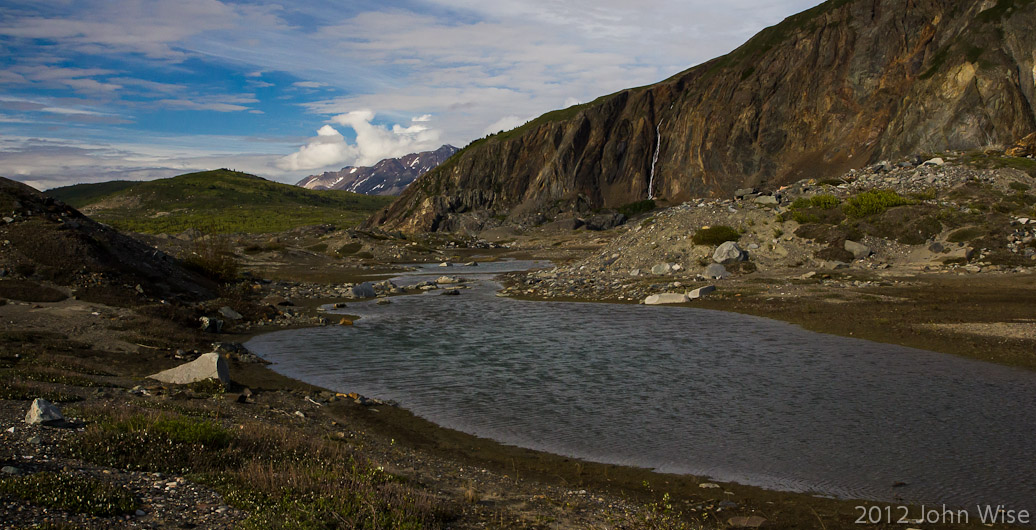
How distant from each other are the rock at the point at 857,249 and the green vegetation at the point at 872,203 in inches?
167

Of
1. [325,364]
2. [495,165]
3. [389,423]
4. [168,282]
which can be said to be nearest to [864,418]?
[389,423]

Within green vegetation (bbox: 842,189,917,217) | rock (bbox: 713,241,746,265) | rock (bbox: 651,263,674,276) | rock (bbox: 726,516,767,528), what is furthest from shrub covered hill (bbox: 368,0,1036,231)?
rock (bbox: 726,516,767,528)

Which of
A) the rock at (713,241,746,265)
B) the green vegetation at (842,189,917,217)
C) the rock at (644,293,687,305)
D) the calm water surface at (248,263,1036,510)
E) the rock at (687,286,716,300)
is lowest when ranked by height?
the calm water surface at (248,263,1036,510)

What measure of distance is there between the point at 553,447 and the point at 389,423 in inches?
178

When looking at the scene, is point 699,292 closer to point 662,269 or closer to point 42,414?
point 662,269

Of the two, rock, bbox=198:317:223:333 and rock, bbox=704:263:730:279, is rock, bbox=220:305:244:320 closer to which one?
rock, bbox=198:317:223:333

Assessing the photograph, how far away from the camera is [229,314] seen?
31.7 m

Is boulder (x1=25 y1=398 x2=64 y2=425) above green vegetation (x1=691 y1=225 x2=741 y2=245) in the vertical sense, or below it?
below

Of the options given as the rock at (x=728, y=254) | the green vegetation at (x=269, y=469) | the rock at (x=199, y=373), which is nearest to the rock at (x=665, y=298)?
the rock at (x=728, y=254)

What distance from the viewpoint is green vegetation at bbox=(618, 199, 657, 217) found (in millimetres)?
155750

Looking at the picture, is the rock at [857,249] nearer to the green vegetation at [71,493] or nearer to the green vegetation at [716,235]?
the green vegetation at [716,235]

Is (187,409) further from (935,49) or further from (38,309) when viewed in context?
(935,49)

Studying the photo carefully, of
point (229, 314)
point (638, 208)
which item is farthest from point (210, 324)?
point (638, 208)

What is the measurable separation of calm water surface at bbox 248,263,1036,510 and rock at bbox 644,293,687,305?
18.8 ft
